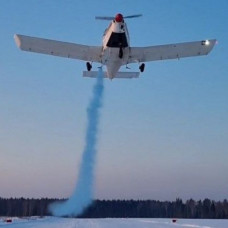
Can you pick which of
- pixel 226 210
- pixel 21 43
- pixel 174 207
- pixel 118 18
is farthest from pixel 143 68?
pixel 174 207

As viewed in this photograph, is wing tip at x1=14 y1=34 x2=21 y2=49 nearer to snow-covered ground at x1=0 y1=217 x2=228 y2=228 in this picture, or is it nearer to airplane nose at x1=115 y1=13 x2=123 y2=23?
airplane nose at x1=115 y1=13 x2=123 y2=23

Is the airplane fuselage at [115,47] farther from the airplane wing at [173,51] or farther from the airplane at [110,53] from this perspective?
the airplane wing at [173,51]

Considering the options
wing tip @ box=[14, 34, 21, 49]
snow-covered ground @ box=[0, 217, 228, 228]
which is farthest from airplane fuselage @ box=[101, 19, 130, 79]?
snow-covered ground @ box=[0, 217, 228, 228]

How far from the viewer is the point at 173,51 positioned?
31328 millimetres

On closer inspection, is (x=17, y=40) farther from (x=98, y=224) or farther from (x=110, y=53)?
(x=98, y=224)

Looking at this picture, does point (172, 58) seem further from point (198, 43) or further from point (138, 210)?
point (138, 210)

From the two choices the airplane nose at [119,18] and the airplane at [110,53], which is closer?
the airplane nose at [119,18]

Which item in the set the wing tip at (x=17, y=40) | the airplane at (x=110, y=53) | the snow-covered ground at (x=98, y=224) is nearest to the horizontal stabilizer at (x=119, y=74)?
the airplane at (x=110, y=53)

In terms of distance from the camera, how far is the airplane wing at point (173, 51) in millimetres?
30750

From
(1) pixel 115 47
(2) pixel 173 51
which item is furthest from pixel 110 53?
(2) pixel 173 51

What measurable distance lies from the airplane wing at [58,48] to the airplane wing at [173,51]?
2.65 m

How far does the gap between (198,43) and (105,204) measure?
12843cm

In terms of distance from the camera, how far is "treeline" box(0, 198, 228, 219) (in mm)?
123625

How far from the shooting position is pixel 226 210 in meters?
112
